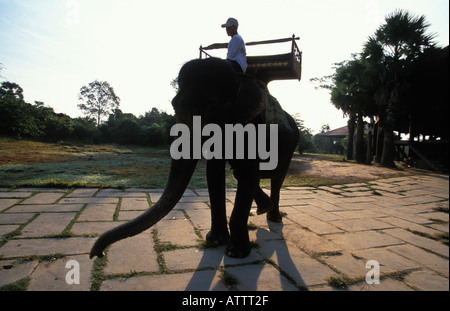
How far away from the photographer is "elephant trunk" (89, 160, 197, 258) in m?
1.56

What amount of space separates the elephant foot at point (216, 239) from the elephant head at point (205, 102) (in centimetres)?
74

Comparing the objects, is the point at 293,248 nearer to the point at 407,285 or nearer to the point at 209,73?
the point at 407,285

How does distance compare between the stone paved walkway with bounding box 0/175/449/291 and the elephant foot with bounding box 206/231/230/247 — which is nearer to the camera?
the stone paved walkway with bounding box 0/175/449/291

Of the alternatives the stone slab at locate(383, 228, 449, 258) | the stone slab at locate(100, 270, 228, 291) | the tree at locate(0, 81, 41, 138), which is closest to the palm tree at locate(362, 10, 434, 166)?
the stone slab at locate(383, 228, 449, 258)

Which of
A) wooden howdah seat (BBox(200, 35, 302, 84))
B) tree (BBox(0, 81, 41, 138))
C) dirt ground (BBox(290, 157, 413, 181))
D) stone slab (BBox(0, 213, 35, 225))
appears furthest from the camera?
tree (BBox(0, 81, 41, 138))

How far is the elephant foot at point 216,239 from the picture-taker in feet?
7.86

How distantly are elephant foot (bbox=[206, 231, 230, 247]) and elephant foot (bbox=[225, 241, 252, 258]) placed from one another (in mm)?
221

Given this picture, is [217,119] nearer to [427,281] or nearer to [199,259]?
[199,259]

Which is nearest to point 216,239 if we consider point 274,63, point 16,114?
point 274,63

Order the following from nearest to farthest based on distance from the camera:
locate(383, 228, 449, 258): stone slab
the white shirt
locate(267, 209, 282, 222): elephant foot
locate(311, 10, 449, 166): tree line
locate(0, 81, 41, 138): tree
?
locate(311, 10, 449, 166): tree line
locate(383, 228, 449, 258): stone slab
the white shirt
locate(267, 209, 282, 222): elephant foot
locate(0, 81, 41, 138): tree

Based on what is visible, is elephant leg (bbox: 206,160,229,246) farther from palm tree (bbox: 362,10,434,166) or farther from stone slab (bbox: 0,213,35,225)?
palm tree (bbox: 362,10,434,166)

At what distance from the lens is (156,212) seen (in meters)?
1.74

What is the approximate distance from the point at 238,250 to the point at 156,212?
842 millimetres

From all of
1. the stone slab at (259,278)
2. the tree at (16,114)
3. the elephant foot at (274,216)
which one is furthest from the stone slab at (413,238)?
the tree at (16,114)
